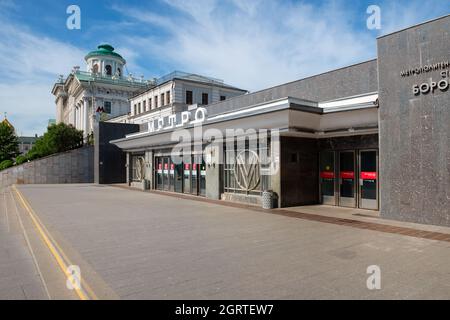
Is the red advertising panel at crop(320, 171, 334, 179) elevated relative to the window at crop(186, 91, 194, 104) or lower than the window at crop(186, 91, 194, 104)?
lower

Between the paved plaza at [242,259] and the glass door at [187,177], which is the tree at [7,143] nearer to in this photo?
the glass door at [187,177]

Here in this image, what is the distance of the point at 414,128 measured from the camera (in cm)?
1030

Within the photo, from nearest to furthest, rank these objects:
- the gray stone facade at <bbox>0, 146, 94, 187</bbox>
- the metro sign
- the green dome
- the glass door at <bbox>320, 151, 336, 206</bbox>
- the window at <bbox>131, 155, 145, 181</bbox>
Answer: the glass door at <bbox>320, 151, 336, 206</bbox>
the metro sign
the window at <bbox>131, 155, 145, 181</bbox>
the gray stone facade at <bbox>0, 146, 94, 187</bbox>
the green dome

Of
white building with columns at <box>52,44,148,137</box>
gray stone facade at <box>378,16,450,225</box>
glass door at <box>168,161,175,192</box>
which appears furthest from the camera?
white building with columns at <box>52,44,148,137</box>

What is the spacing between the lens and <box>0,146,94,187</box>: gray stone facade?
110ft

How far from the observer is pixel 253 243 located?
8094 mm

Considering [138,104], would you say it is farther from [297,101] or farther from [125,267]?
[125,267]

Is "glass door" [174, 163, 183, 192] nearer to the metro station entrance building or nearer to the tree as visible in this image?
the metro station entrance building

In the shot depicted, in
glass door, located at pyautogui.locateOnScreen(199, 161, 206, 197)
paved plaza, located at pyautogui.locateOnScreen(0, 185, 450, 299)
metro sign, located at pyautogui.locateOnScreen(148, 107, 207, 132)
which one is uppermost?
metro sign, located at pyautogui.locateOnScreen(148, 107, 207, 132)

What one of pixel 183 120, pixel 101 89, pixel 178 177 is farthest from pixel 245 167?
pixel 101 89

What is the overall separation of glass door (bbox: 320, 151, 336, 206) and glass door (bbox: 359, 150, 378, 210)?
1.35 meters

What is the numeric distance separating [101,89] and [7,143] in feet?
62.9

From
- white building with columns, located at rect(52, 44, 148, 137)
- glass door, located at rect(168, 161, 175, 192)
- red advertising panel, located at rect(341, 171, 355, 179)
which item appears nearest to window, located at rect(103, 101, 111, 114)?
white building with columns, located at rect(52, 44, 148, 137)
